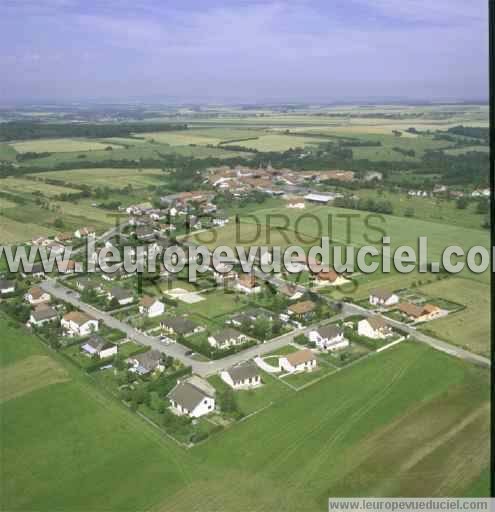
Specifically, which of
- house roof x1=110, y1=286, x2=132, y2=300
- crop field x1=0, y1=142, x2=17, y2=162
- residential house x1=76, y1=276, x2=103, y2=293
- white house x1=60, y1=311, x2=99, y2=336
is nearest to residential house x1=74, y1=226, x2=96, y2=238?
residential house x1=76, y1=276, x2=103, y2=293

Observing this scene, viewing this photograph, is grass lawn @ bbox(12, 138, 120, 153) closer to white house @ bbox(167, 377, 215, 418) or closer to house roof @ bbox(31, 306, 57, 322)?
house roof @ bbox(31, 306, 57, 322)

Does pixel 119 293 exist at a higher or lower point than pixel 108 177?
lower

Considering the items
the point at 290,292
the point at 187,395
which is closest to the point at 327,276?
the point at 290,292

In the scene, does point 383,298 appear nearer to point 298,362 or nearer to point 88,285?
point 298,362

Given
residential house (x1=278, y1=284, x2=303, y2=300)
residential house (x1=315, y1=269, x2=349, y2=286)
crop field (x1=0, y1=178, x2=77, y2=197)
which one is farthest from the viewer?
crop field (x1=0, y1=178, x2=77, y2=197)

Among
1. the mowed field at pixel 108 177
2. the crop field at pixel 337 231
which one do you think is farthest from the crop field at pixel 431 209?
the mowed field at pixel 108 177

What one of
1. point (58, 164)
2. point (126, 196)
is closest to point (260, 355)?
point (126, 196)
